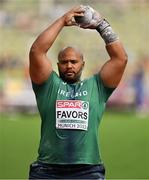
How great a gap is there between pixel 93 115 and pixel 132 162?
669cm

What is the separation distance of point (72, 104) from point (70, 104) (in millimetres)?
16

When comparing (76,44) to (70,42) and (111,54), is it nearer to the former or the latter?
(70,42)

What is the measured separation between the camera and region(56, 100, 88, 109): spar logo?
18.6 ft

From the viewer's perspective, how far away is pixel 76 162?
562 centimetres

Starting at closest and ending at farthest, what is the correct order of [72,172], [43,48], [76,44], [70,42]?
[72,172], [43,48], [76,44], [70,42]

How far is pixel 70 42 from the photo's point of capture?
19438mm

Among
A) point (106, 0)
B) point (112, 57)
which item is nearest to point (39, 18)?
point (106, 0)

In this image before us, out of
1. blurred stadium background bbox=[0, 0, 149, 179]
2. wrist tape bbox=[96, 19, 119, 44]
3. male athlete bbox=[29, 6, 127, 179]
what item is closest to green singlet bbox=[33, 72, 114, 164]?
male athlete bbox=[29, 6, 127, 179]

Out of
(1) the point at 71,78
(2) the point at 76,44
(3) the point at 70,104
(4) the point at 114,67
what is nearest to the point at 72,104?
(3) the point at 70,104

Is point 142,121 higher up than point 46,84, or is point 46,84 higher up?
point 46,84

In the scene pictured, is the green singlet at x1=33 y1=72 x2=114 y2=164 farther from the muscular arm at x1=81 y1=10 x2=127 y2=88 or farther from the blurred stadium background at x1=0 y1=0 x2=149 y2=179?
the blurred stadium background at x1=0 y1=0 x2=149 y2=179

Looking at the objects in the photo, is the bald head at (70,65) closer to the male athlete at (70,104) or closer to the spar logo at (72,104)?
the male athlete at (70,104)

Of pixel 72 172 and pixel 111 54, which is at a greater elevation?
pixel 111 54

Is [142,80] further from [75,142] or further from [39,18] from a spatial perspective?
[75,142]
